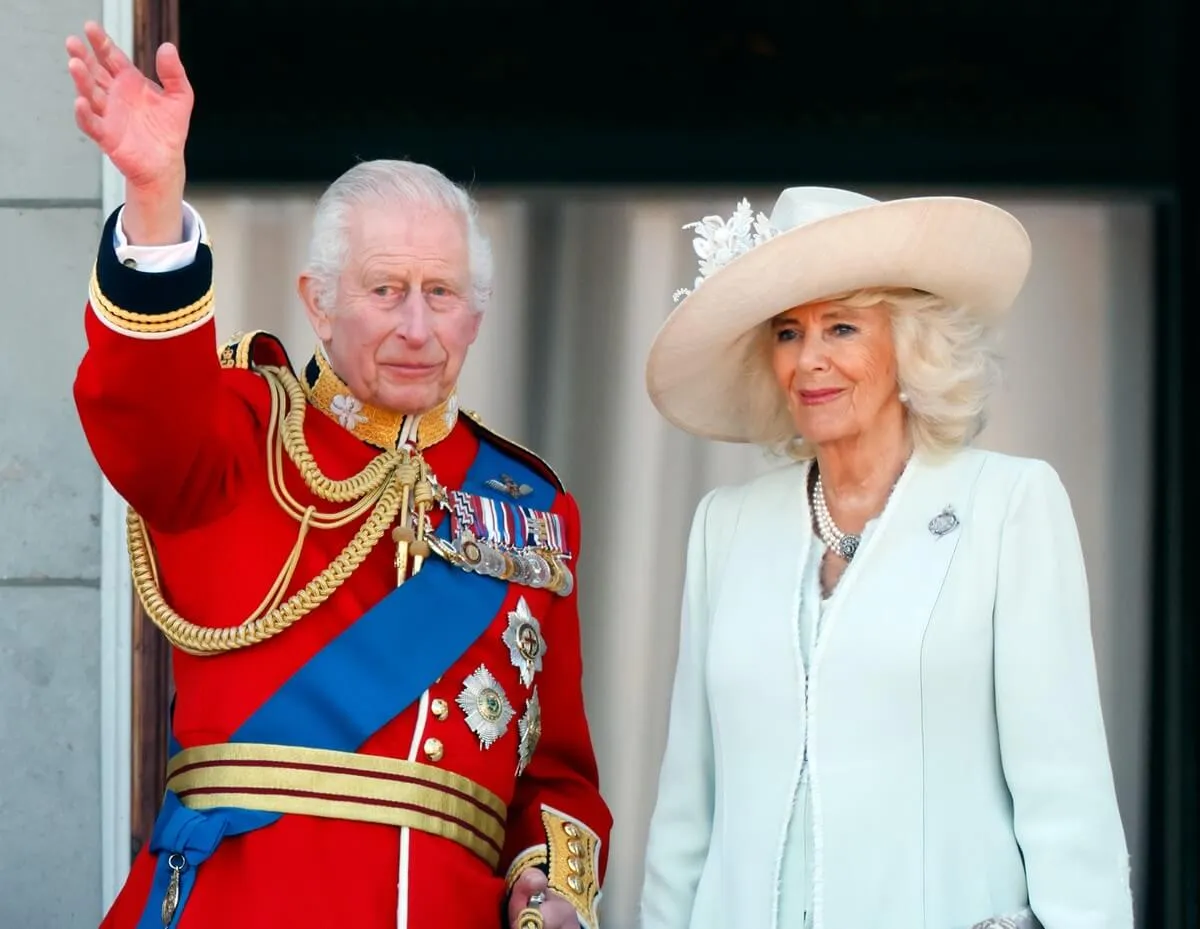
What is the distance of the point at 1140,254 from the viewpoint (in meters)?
5.03

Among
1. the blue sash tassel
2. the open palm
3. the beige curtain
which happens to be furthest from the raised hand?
the beige curtain

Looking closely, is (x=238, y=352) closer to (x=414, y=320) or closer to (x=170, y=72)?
(x=414, y=320)

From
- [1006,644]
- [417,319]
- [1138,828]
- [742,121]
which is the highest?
[742,121]

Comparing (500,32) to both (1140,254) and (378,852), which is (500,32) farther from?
(378,852)

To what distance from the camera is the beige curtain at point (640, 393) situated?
4910mm

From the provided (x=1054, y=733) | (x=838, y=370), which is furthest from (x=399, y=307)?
(x=1054, y=733)

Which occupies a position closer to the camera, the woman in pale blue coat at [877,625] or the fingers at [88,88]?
the fingers at [88,88]

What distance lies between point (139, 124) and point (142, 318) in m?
0.23

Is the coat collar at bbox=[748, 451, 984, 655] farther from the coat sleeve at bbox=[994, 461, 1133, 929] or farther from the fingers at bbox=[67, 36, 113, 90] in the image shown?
the fingers at bbox=[67, 36, 113, 90]

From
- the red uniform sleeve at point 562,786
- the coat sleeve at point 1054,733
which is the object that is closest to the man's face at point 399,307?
the red uniform sleeve at point 562,786

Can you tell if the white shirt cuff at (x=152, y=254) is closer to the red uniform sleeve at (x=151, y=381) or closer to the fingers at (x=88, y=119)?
the red uniform sleeve at (x=151, y=381)

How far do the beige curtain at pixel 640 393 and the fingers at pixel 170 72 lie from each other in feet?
7.66

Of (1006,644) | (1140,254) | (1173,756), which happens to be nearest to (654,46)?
(1140,254)

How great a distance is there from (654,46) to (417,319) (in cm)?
232
